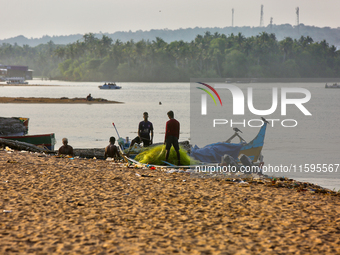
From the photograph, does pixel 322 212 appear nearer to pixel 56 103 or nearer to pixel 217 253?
pixel 217 253

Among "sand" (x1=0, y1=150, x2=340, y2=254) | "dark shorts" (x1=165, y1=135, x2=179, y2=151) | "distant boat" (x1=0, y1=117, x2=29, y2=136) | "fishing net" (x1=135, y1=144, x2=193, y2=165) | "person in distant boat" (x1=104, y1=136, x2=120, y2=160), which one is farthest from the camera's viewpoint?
"distant boat" (x1=0, y1=117, x2=29, y2=136)

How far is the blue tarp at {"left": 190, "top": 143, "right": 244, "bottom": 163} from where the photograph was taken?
1545cm

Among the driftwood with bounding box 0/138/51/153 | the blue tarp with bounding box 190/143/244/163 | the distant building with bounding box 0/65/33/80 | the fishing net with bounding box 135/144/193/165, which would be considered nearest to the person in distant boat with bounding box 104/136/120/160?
the fishing net with bounding box 135/144/193/165

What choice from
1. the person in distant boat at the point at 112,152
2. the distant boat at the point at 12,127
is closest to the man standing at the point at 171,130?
the person in distant boat at the point at 112,152

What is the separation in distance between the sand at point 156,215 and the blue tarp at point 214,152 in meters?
3.39

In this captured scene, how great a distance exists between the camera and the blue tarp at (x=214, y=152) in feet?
50.7

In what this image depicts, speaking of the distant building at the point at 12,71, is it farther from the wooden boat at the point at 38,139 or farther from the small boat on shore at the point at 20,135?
the wooden boat at the point at 38,139

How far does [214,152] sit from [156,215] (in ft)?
25.7

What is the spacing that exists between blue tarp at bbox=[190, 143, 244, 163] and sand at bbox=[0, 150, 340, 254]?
3395 millimetres

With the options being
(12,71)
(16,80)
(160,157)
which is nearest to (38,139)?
(160,157)

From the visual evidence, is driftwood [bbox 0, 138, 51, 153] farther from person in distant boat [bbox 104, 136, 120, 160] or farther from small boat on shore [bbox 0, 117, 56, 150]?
person in distant boat [bbox 104, 136, 120, 160]

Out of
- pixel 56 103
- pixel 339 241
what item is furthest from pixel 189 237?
pixel 56 103

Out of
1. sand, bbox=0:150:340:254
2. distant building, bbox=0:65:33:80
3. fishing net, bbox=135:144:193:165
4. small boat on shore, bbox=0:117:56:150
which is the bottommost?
sand, bbox=0:150:340:254

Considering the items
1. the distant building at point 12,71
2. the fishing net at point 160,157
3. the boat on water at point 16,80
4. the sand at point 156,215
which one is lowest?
the sand at point 156,215
